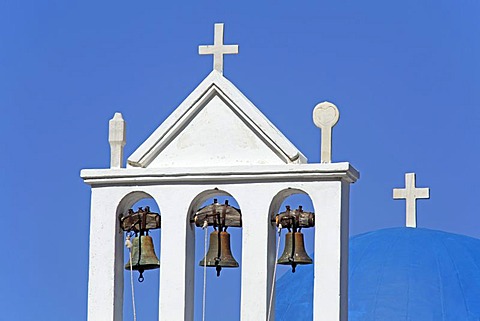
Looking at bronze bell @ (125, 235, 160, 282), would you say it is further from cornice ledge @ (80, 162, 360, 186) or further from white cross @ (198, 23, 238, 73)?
white cross @ (198, 23, 238, 73)

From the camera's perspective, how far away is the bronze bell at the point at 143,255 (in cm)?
2055

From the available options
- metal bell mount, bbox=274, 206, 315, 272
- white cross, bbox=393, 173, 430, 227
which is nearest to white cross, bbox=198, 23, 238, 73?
metal bell mount, bbox=274, 206, 315, 272

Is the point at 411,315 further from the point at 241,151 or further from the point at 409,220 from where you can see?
the point at 241,151

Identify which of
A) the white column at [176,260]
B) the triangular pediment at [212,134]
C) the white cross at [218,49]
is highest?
the white cross at [218,49]

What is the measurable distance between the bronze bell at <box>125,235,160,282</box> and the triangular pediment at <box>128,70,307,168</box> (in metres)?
0.83

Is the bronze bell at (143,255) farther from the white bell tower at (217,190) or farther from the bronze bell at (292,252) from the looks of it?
the bronze bell at (292,252)

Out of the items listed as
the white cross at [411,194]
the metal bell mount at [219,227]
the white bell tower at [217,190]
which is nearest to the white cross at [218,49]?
the white bell tower at [217,190]

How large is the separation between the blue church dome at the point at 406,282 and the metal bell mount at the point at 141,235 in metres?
8.30

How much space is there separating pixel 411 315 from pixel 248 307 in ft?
29.0

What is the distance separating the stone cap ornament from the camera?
19.8m

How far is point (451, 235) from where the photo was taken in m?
30.4

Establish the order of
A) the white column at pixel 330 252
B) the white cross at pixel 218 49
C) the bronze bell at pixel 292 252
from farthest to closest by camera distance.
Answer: the white cross at pixel 218 49
the bronze bell at pixel 292 252
the white column at pixel 330 252

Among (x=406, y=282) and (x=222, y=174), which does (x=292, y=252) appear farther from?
(x=406, y=282)

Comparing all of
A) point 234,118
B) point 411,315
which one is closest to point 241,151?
point 234,118
